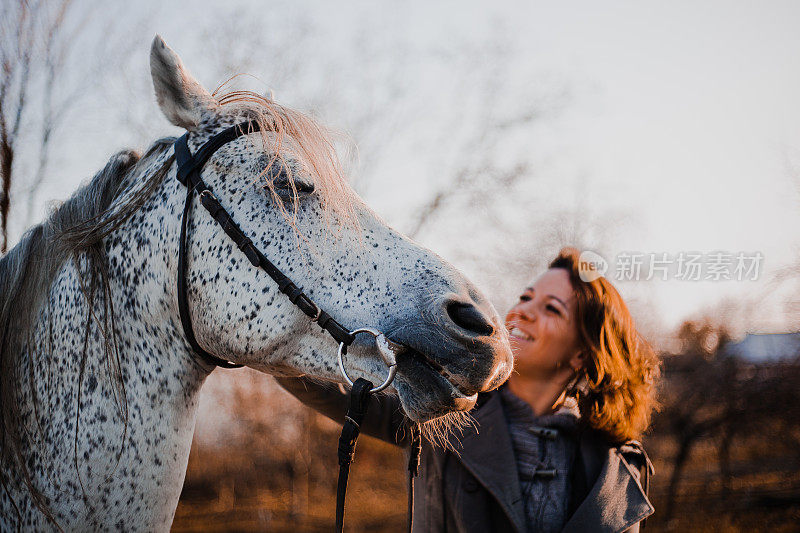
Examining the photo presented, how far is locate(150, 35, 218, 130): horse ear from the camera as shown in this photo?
5.43ft

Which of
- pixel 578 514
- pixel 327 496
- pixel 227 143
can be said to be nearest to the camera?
pixel 227 143

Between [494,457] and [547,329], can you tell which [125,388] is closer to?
[494,457]

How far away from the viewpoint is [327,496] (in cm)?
848

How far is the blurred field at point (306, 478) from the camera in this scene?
8.01 m

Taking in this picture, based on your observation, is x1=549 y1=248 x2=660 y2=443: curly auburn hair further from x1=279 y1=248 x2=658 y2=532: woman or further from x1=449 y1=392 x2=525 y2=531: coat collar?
x1=449 y1=392 x2=525 y2=531: coat collar

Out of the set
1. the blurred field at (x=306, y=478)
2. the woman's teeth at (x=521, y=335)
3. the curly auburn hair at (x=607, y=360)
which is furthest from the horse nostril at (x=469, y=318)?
the blurred field at (x=306, y=478)

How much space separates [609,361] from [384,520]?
8028 mm

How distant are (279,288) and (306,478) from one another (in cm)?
764

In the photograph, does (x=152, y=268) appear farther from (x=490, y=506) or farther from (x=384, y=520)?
(x=384, y=520)

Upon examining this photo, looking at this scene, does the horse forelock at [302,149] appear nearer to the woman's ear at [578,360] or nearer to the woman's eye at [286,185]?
the woman's eye at [286,185]

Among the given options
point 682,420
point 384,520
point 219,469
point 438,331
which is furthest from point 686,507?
point 438,331

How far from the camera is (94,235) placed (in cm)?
171

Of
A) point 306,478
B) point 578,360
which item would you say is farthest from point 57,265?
point 306,478

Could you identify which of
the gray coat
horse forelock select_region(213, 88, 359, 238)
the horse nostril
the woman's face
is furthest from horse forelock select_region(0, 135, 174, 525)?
the woman's face
